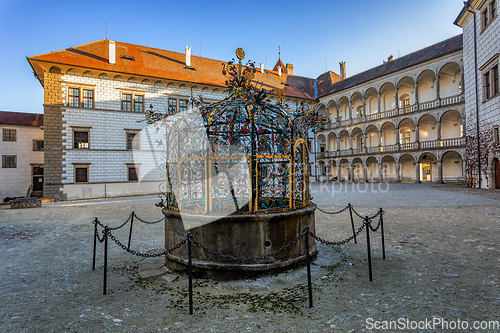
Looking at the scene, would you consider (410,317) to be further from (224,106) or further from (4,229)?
(4,229)

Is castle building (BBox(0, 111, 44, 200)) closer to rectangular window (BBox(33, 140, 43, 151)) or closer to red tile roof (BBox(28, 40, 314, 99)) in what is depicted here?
rectangular window (BBox(33, 140, 43, 151))

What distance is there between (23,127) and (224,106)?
34.4 meters

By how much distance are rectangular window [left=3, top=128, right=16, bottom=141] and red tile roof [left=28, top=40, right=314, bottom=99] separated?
9308 mm

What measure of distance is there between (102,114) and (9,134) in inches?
556

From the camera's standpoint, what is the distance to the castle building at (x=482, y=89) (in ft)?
60.0

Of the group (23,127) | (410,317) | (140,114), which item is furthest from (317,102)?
(410,317)

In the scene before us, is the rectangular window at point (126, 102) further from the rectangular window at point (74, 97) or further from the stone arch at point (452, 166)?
the stone arch at point (452, 166)

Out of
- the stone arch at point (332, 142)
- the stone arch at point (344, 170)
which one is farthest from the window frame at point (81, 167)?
the stone arch at point (332, 142)

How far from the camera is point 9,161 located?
2927cm

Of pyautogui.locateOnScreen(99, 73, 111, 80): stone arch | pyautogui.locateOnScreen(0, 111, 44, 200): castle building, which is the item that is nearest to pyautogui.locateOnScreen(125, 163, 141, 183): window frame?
pyautogui.locateOnScreen(99, 73, 111, 80): stone arch

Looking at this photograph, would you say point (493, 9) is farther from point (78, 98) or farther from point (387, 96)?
point (78, 98)

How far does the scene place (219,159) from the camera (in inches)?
200

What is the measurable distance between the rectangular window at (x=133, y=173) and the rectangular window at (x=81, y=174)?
10.8 ft

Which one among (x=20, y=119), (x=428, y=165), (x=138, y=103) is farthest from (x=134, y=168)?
(x=428, y=165)
